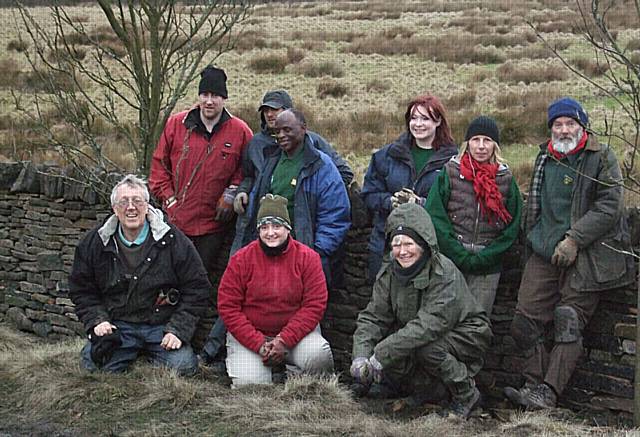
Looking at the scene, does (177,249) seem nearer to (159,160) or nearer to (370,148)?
(159,160)

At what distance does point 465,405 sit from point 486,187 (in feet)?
4.69

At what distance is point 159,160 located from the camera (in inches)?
303

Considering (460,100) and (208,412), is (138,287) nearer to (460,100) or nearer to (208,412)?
(208,412)

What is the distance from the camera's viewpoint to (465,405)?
623 cm

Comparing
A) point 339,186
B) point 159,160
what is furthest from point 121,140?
Answer: point 339,186

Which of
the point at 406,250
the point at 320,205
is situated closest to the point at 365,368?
the point at 406,250

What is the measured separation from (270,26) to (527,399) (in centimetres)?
3489

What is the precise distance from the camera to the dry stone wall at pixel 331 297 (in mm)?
6516

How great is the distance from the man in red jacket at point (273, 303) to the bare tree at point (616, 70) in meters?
2.14

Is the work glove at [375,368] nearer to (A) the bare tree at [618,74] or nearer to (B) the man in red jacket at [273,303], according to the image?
(B) the man in red jacket at [273,303]

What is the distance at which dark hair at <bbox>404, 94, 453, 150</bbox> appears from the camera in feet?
21.9

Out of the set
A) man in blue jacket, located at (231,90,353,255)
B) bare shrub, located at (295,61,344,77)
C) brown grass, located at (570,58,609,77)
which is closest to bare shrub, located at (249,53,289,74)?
bare shrub, located at (295,61,344,77)

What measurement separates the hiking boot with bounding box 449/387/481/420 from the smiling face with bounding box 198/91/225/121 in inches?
115

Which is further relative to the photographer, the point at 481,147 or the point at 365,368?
the point at 481,147
